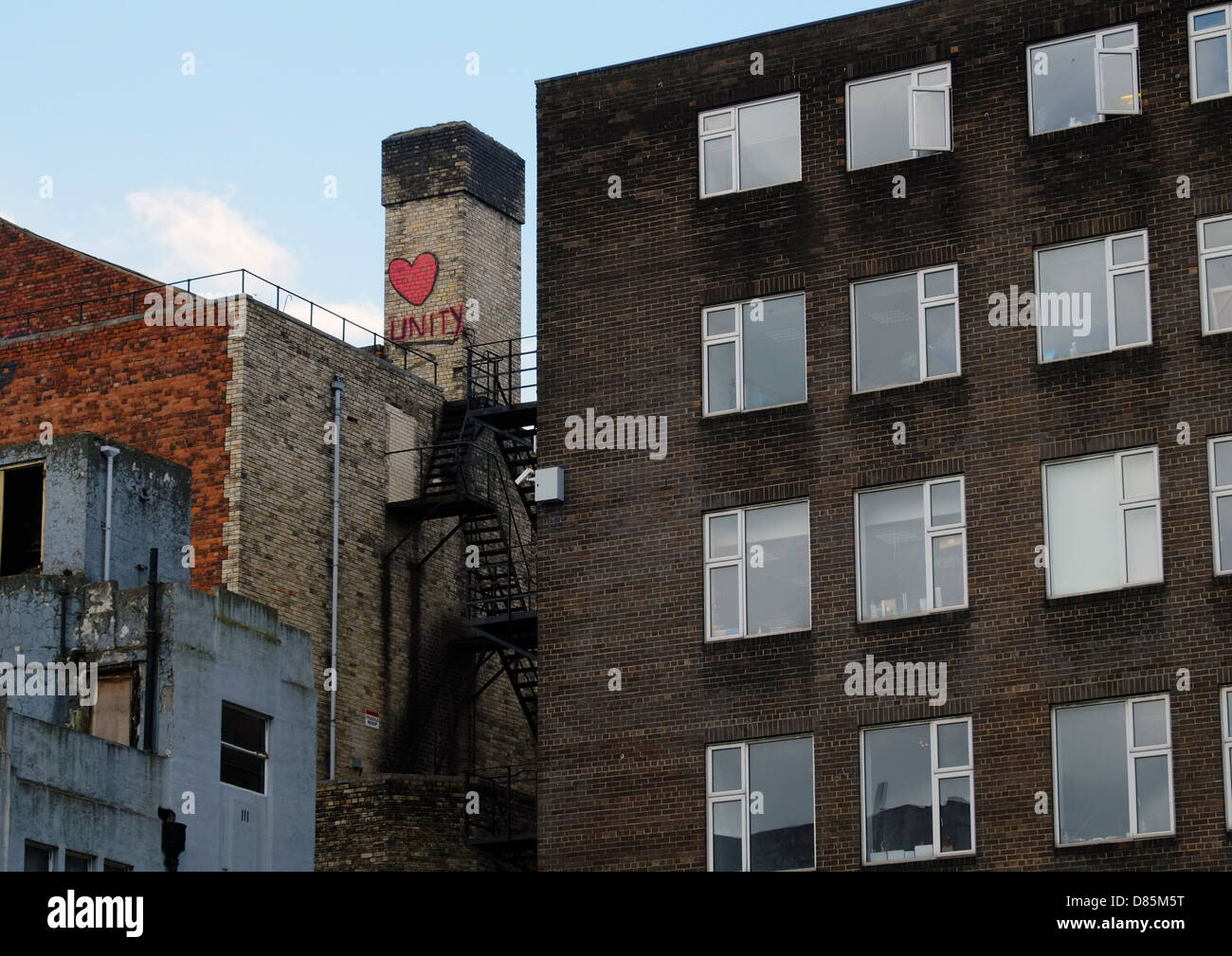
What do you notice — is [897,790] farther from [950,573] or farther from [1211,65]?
[1211,65]

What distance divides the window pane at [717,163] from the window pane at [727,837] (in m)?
9.89

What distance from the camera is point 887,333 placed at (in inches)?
1548

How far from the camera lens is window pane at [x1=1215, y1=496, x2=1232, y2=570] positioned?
36.1 meters

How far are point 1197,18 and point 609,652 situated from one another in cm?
1304

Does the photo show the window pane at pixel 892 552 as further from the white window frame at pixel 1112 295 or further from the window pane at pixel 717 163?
the window pane at pixel 717 163

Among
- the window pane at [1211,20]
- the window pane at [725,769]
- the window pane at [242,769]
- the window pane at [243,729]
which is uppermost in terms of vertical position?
the window pane at [1211,20]

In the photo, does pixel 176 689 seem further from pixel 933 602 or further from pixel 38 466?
pixel 933 602

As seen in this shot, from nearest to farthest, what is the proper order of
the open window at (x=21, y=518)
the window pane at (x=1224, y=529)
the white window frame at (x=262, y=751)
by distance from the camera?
the window pane at (x=1224, y=529), the white window frame at (x=262, y=751), the open window at (x=21, y=518)

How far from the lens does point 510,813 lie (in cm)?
5078

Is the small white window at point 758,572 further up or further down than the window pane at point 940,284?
further down

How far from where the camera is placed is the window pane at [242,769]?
45.2 meters

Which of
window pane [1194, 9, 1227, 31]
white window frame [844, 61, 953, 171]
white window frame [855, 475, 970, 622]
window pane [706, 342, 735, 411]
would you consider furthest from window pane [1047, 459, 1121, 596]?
window pane [1194, 9, 1227, 31]

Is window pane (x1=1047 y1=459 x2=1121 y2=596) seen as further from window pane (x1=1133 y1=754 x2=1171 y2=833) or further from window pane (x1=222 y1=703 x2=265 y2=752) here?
window pane (x1=222 y1=703 x2=265 y2=752)

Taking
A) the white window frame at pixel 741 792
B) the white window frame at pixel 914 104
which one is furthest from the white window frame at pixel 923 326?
the white window frame at pixel 741 792
